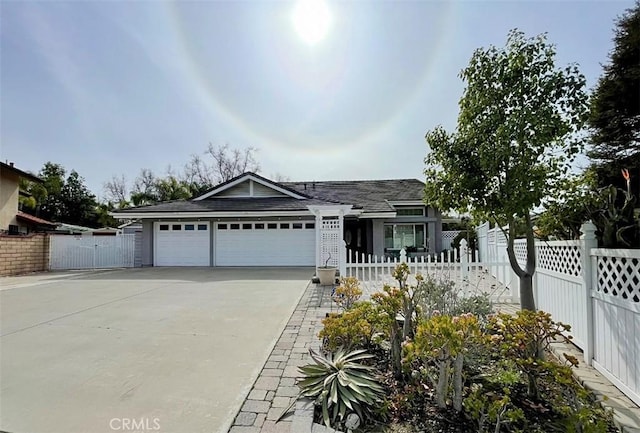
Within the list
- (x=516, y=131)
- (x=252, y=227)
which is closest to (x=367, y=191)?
(x=252, y=227)

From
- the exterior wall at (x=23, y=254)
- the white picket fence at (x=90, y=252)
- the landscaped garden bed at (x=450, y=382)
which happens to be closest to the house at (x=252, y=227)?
the white picket fence at (x=90, y=252)

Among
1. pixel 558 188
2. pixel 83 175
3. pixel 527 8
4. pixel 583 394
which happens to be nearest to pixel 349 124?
pixel 527 8

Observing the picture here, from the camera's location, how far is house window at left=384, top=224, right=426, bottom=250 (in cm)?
1970

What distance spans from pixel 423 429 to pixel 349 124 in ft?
41.5

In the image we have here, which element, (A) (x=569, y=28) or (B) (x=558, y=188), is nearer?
(B) (x=558, y=188)

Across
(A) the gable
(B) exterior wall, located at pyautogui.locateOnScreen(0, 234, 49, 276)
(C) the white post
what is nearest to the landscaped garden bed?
(C) the white post

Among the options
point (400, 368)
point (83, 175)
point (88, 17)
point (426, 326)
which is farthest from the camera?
point (83, 175)

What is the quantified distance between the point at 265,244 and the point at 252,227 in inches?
43.4

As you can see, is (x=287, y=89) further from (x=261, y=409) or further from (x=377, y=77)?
(x=261, y=409)

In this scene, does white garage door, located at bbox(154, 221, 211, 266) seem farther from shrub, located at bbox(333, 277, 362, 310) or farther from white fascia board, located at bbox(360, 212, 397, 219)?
shrub, located at bbox(333, 277, 362, 310)

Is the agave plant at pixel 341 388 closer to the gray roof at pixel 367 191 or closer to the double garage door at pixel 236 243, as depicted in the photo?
the double garage door at pixel 236 243

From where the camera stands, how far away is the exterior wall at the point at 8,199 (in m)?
18.7

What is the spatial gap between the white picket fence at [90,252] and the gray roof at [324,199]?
6.97ft

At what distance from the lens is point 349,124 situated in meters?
14.0
